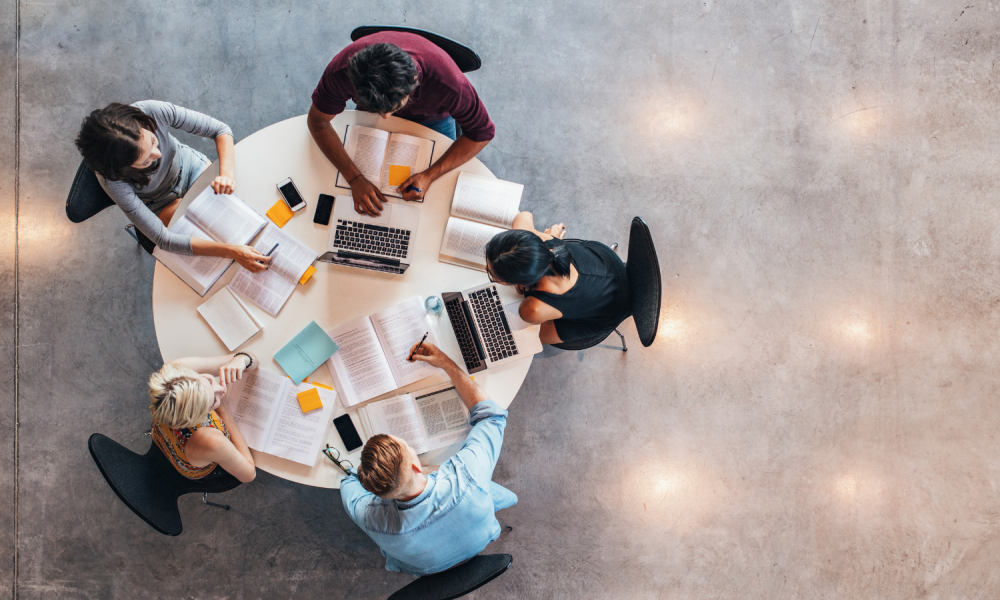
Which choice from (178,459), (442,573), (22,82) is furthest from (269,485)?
(22,82)

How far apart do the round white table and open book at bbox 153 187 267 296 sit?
3 centimetres

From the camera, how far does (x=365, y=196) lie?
2.07 metres

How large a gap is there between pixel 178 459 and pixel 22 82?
94.5 inches

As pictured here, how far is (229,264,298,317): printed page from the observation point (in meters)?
2.08

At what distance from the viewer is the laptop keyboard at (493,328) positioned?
2066 millimetres

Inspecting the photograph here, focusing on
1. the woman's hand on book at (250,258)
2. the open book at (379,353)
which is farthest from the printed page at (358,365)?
the woman's hand on book at (250,258)

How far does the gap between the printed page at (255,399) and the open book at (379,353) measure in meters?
0.22

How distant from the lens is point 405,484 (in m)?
1.75

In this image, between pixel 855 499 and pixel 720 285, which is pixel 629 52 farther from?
pixel 855 499

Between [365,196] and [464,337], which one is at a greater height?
[365,196]

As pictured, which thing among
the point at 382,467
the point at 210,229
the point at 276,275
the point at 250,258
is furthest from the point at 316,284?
the point at 382,467

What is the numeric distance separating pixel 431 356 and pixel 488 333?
0.24 metres

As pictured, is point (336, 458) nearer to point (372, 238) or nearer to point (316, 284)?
point (316, 284)

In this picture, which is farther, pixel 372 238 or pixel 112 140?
pixel 372 238
